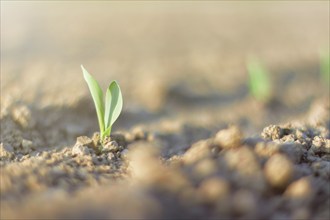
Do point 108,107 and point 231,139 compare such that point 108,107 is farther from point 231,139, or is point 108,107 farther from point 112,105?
point 231,139

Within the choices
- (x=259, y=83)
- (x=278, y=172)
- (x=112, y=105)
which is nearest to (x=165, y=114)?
(x=259, y=83)

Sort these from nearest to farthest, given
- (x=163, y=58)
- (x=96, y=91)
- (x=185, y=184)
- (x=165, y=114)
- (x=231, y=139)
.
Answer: (x=185, y=184)
(x=231, y=139)
(x=96, y=91)
(x=165, y=114)
(x=163, y=58)

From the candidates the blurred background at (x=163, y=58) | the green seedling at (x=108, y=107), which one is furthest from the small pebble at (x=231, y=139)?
the blurred background at (x=163, y=58)

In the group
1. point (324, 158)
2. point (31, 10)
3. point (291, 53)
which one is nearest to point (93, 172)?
point (324, 158)

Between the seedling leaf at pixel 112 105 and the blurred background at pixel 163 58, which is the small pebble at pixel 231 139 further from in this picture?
the blurred background at pixel 163 58

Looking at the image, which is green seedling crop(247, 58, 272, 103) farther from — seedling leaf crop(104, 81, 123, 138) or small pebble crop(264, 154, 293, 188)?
small pebble crop(264, 154, 293, 188)

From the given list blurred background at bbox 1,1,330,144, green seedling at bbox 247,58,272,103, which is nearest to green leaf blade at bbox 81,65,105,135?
blurred background at bbox 1,1,330,144

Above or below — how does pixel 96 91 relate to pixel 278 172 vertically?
above

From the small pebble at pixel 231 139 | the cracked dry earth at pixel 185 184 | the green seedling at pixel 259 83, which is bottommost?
the cracked dry earth at pixel 185 184

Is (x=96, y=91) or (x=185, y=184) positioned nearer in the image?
(x=185, y=184)
